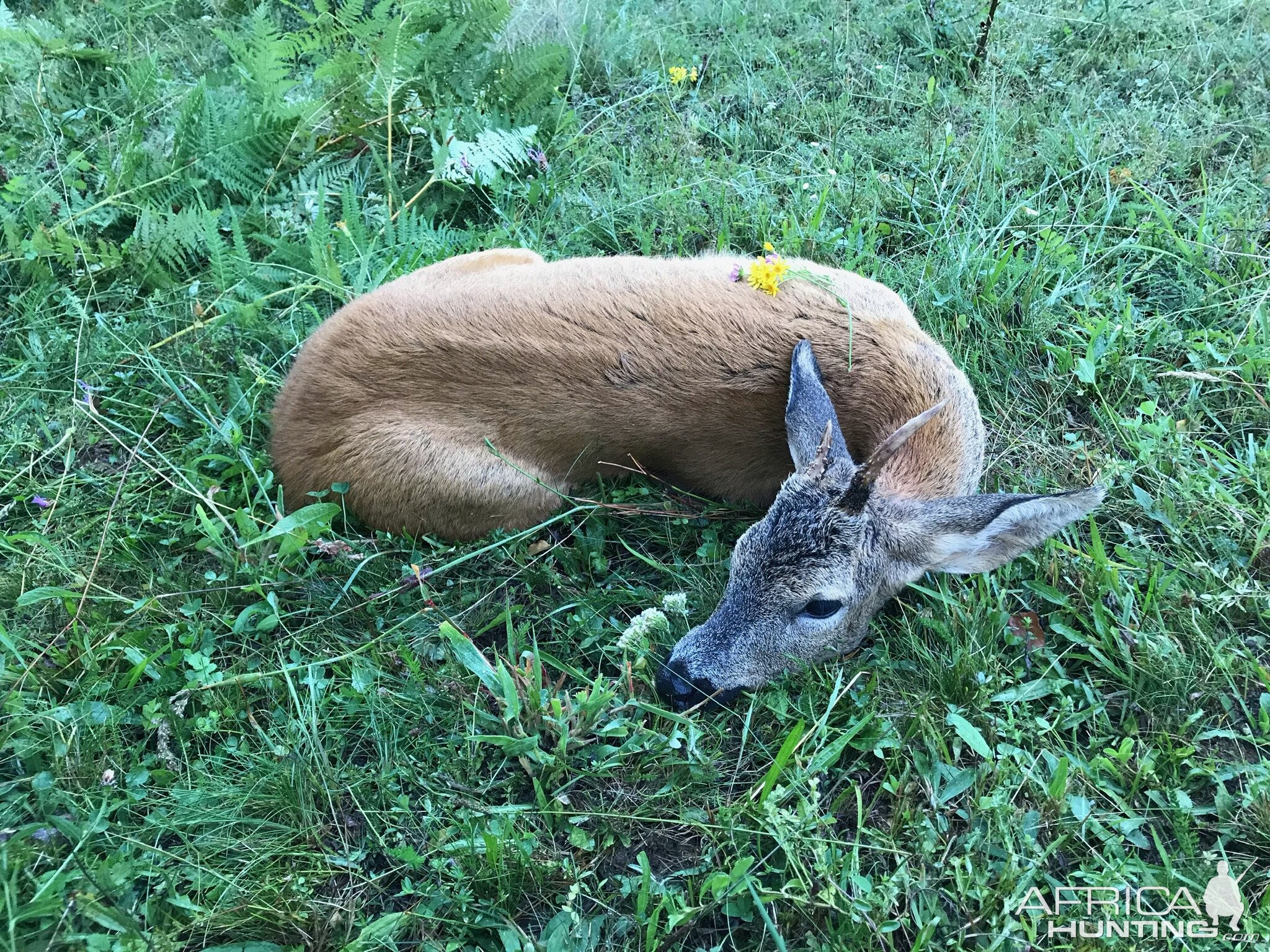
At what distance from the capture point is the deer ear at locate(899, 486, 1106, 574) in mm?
3096

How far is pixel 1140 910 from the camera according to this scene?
2.75 m

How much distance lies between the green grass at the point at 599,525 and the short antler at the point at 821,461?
75cm

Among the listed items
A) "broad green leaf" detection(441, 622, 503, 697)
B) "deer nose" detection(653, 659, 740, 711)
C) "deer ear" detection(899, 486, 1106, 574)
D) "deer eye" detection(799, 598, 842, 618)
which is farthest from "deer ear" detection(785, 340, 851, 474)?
"broad green leaf" detection(441, 622, 503, 697)

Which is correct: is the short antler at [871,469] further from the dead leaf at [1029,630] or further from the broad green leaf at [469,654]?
the broad green leaf at [469,654]

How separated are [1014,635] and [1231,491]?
1338 millimetres

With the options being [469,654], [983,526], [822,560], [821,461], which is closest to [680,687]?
[822,560]

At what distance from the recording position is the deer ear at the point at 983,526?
3096 mm

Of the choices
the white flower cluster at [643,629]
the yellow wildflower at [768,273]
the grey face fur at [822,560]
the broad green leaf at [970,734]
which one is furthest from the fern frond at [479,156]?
the broad green leaf at [970,734]

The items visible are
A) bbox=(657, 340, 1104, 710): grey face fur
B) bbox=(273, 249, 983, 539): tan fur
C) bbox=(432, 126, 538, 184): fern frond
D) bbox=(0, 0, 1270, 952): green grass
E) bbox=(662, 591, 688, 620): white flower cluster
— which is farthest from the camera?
bbox=(432, 126, 538, 184): fern frond

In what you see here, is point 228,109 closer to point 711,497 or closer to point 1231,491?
point 711,497

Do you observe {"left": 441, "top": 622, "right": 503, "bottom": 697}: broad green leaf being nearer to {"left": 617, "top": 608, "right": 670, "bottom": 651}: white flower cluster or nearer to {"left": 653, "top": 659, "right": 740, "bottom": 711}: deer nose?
{"left": 617, "top": 608, "right": 670, "bottom": 651}: white flower cluster

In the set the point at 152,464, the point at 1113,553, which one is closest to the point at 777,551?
the point at 1113,553

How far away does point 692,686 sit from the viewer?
3297 millimetres

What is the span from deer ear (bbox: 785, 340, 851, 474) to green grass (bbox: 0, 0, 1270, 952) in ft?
2.41
